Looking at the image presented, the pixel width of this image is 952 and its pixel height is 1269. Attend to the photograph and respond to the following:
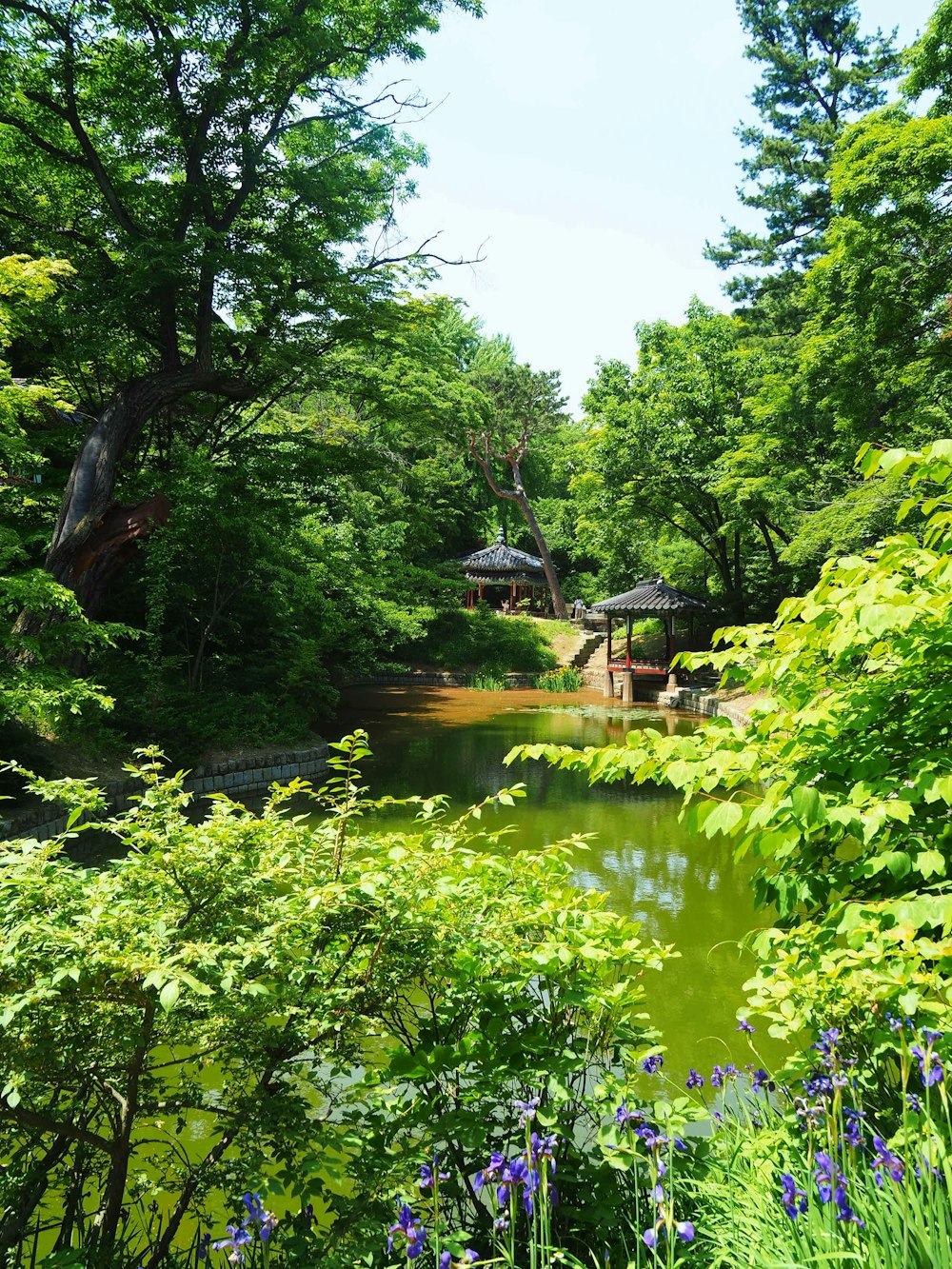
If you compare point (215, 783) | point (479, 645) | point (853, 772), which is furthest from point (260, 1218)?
point (479, 645)

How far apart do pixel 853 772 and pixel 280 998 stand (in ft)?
4.80

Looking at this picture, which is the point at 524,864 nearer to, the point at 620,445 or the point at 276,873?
the point at 276,873

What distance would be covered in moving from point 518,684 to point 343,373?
35.7 feet

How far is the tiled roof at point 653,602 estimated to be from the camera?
709 inches

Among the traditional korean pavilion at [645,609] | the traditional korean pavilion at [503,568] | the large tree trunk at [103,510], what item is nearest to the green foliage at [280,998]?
the large tree trunk at [103,510]

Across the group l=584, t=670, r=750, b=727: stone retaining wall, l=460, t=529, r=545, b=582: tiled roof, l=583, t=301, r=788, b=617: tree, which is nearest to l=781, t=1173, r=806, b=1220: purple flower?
l=584, t=670, r=750, b=727: stone retaining wall

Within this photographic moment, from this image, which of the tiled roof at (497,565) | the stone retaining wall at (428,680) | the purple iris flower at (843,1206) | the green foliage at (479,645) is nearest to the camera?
the purple iris flower at (843,1206)

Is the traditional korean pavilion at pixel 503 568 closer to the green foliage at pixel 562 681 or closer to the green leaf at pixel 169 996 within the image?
the green foliage at pixel 562 681

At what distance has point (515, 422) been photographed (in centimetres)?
2875

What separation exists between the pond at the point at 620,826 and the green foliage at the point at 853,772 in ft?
0.87

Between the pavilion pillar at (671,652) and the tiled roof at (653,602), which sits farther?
the tiled roof at (653,602)

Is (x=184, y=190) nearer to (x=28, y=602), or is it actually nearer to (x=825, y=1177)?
(x=28, y=602)

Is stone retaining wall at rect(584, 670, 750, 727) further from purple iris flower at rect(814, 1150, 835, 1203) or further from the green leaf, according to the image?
the green leaf

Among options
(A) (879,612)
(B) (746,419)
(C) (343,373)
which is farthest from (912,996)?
(B) (746,419)
